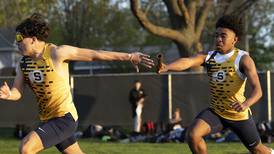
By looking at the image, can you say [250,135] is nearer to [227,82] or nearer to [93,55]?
[227,82]

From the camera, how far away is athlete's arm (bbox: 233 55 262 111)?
29.0 feet

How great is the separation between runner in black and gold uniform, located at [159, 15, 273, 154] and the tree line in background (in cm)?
1341

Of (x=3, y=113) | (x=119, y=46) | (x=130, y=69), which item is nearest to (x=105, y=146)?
(x=3, y=113)

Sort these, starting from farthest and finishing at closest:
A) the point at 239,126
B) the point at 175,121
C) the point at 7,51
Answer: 1. the point at 7,51
2. the point at 175,121
3. the point at 239,126

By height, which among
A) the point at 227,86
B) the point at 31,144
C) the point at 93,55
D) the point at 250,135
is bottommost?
the point at 250,135

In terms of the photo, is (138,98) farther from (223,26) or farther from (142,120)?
(223,26)

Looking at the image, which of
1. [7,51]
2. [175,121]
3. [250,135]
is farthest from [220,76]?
[7,51]

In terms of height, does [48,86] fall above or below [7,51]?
above

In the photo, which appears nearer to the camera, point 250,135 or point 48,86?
point 48,86

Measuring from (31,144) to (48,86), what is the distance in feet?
2.79

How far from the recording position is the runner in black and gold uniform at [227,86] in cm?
930

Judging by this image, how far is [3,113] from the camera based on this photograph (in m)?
23.4

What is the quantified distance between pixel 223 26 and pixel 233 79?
0.74 meters

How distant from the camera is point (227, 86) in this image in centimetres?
Answer: 941
